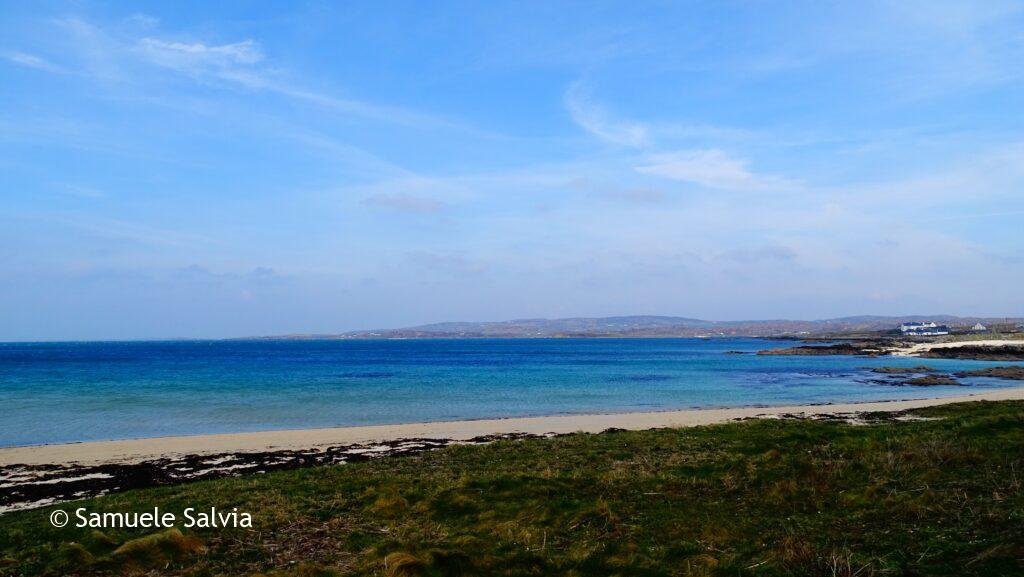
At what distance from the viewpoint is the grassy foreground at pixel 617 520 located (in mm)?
7480

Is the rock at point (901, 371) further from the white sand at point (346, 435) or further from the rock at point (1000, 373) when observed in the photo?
the white sand at point (346, 435)

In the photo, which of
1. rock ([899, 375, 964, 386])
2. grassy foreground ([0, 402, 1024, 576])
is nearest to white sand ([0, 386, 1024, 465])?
grassy foreground ([0, 402, 1024, 576])

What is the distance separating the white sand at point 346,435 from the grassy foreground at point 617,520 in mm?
9242

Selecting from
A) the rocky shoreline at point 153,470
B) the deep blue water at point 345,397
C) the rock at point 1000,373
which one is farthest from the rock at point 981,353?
the rocky shoreline at point 153,470

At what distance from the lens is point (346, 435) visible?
26.5 metres

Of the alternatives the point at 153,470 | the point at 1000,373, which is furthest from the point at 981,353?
the point at 153,470

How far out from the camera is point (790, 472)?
38.0 ft

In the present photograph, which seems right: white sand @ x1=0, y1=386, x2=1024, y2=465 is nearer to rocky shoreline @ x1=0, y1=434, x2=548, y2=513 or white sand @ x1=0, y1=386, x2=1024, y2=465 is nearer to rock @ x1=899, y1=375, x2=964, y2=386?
rocky shoreline @ x1=0, y1=434, x2=548, y2=513

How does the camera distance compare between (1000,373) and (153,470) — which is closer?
(153,470)

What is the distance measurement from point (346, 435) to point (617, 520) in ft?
63.1

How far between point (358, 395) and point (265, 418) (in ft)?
42.0

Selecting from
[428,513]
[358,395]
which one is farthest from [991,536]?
[358,395]

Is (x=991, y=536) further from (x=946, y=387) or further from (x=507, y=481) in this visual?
(x=946, y=387)

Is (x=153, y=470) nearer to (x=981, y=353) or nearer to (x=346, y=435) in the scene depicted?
(x=346, y=435)
